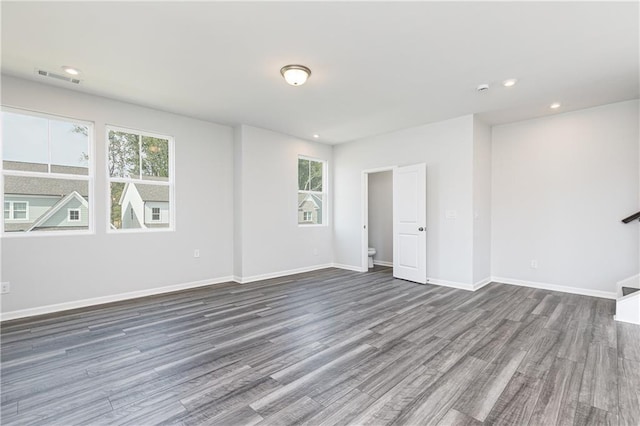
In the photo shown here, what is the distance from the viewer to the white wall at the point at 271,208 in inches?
205

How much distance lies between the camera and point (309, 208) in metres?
6.45

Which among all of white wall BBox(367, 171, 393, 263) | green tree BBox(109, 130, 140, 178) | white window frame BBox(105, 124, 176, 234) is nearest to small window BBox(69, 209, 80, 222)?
white window frame BBox(105, 124, 176, 234)

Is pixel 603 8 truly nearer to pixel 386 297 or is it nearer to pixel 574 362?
pixel 574 362

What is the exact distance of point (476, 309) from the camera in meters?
3.70

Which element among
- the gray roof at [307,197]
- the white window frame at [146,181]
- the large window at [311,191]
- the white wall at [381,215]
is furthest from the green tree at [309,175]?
the white window frame at [146,181]

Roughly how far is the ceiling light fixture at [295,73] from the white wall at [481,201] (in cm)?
301

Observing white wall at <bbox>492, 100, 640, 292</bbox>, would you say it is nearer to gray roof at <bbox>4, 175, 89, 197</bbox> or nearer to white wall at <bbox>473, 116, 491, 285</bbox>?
white wall at <bbox>473, 116, 491, 285</bbox>

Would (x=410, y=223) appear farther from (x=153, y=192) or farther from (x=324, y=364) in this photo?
(x=153, y=192)

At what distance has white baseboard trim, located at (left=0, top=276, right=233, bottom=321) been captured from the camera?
11.2 feet

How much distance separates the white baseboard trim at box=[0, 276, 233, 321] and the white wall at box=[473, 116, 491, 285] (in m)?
4.38

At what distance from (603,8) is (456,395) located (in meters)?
3.03

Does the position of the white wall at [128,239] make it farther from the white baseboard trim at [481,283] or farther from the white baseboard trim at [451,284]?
the white baseboard trim at [481,283]

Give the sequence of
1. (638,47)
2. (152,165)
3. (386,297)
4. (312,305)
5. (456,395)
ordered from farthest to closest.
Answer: (152,165)
(386,297)
(312,305)
(638,47)
(456,395)

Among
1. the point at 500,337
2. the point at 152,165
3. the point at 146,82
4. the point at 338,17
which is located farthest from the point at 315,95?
the point at 500,337
